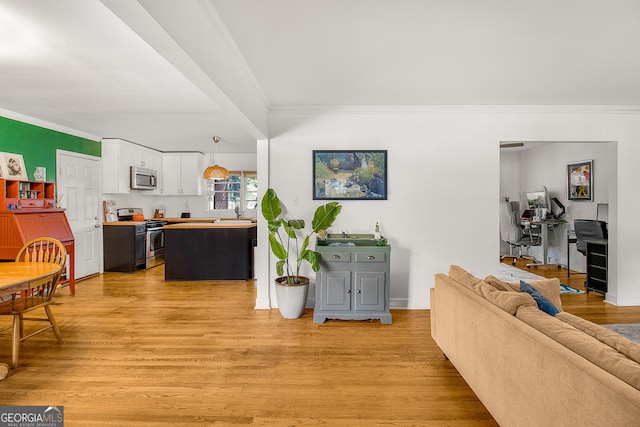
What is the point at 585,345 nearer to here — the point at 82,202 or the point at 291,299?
the point at 291,299

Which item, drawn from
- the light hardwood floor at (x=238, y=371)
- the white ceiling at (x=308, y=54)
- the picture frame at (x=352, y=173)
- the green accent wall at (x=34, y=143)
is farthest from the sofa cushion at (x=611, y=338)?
the green accent wall at (x=34, y=143)

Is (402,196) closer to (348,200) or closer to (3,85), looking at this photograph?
(348,200)

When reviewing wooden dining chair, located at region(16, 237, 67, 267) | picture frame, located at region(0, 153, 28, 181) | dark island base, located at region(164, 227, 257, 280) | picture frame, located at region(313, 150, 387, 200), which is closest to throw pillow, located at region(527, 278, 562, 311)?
picture frame, located at region(313, 150, 387, 200)

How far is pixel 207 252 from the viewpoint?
228 inches

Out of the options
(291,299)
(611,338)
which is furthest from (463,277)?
(291,299)

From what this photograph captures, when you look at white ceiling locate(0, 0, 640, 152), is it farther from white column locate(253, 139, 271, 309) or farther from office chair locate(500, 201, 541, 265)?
office chair locate(500, 201, 541, 265)

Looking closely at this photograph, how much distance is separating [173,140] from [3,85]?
9.95 feet

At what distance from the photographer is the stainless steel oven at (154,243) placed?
6.79m

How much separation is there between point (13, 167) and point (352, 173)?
420cm

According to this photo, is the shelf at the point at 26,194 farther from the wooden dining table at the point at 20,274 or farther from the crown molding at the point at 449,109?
the crown molding at the point at 449,109

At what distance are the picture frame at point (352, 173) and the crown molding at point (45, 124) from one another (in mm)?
3815

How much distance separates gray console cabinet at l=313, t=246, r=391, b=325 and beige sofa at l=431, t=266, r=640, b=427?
1.34 metres

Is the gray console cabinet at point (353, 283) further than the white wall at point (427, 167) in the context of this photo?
No

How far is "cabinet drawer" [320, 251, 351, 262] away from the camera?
3.81 meters
